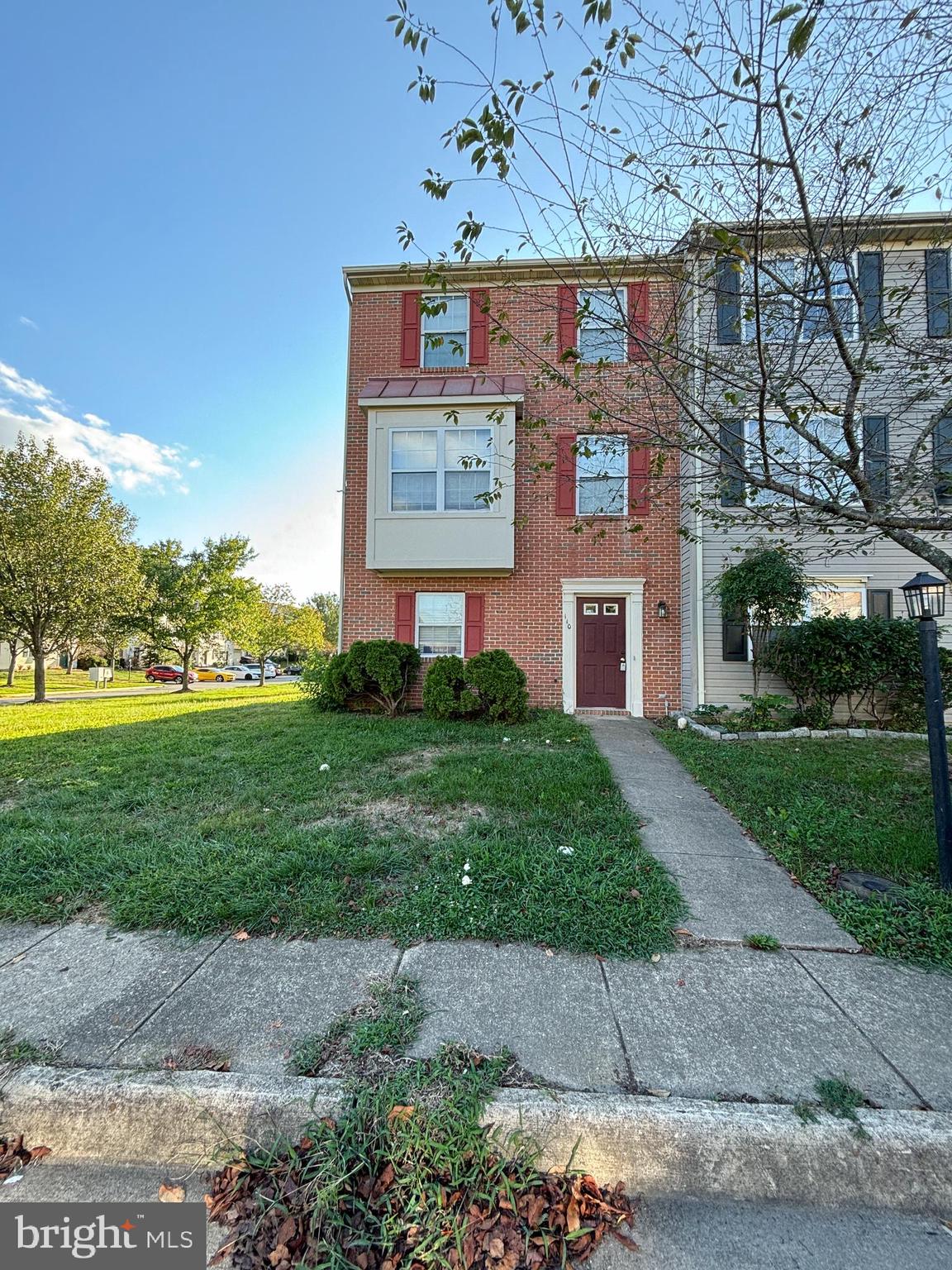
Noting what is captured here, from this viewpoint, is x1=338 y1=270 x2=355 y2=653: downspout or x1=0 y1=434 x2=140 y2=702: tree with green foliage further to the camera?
x1=0 y1=434 x2=140 y2=702: tree with green foliage

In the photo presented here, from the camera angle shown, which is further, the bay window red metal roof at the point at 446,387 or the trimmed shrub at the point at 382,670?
the bay window red metal roof at the point at 446,387

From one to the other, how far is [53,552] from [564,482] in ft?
46.6

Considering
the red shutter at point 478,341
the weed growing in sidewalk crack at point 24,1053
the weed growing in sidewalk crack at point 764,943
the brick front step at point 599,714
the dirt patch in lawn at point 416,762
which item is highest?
the red shutter at point 478,341

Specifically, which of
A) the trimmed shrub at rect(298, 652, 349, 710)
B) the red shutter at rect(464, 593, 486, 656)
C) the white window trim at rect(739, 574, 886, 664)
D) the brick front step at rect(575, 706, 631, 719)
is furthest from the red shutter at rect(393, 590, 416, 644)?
the white window trim at rect(739, 574, 886, 664)

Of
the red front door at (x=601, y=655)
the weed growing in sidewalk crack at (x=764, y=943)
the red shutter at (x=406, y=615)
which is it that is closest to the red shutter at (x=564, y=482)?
the red front door at (x=601, y=655)

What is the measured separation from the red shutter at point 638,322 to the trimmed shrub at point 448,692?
16.7 feet

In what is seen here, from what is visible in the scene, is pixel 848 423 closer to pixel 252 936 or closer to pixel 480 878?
pixel 480 878

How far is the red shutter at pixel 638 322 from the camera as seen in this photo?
3.51 metres

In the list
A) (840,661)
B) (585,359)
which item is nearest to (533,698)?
(840,661)

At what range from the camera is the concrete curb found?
159 centimetres

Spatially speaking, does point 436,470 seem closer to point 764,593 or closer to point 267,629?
point 764,593

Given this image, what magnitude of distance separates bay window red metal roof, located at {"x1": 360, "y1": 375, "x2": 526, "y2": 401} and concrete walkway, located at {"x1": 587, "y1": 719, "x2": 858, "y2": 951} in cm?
673

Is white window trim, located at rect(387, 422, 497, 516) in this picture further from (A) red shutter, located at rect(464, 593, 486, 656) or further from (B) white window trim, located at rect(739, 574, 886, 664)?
(B) white window trim, located at rect(739, 574, 886, 664)

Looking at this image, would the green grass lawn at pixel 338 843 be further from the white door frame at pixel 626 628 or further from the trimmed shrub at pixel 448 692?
the white door frame at pixel 626 628
